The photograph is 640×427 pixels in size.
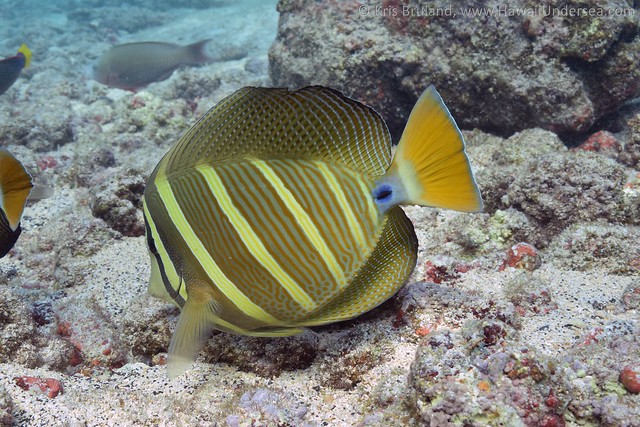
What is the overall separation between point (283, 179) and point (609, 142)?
4.24 metres

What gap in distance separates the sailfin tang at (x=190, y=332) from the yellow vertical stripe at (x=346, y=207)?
0.71 metres

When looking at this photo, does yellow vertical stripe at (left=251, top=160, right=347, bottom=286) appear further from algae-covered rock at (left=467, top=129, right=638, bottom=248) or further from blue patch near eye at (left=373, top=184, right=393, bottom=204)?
algae-covered rock at (left=467, top=129, right=638, bottom=248)

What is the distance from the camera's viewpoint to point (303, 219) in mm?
1950

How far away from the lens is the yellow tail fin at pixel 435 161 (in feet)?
5.86

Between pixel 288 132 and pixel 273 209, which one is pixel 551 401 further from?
pixel 288 132

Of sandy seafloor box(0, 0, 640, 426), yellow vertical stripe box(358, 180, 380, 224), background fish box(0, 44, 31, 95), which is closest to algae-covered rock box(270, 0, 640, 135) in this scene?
sandy seafloor box(0, 0, 640, 426)

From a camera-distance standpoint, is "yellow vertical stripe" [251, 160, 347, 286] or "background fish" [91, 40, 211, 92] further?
"background fish" [91, 40, 211, 92]

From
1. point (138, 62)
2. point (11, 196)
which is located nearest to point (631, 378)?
point (11, 196)

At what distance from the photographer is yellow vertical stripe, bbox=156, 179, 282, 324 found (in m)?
1.98

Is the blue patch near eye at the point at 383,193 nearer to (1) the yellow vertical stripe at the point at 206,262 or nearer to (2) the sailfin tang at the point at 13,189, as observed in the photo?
(1) the yellow vertical stripe at the point at 206,262

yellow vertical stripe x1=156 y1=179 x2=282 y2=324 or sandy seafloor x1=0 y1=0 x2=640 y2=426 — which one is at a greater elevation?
yellow vertical stripe x1=156 y1=179 x2=282 y2=324

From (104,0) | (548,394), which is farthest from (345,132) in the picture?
(104,0)

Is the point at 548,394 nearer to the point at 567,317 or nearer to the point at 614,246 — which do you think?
the point at 567,317

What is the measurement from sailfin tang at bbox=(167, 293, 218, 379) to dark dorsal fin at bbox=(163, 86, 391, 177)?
2.03 ft
